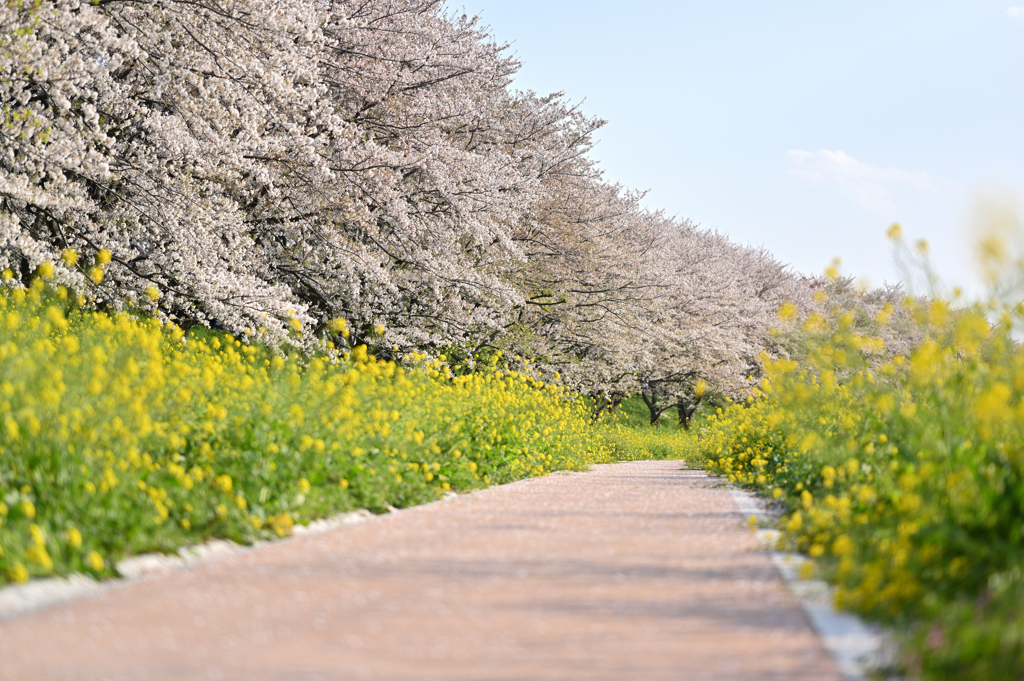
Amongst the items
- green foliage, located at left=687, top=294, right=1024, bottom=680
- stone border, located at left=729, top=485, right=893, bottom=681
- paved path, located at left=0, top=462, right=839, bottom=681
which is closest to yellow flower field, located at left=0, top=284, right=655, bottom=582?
paved path, located at left=0, top=462, right=839, bottom=681

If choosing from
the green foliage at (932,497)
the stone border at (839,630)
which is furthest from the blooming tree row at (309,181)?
the stone border at (839,630)

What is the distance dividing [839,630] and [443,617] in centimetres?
175

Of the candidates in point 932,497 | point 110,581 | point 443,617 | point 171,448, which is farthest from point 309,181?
point 932,497

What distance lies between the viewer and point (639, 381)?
111 ft

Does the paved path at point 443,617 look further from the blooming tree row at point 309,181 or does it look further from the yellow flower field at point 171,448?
the blooming tree row at point 309,181

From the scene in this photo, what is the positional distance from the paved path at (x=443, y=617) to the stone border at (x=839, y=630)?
70 millimetres

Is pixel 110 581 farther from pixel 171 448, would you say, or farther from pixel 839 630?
pixel 839 630

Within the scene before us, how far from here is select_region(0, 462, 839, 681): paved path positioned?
3.56 metres

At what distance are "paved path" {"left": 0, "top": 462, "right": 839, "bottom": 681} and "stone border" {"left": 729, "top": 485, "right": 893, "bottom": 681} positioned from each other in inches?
2.8

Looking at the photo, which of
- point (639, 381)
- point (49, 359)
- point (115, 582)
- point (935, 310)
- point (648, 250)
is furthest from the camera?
point (639, 381)

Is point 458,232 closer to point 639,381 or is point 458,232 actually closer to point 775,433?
point 775,433

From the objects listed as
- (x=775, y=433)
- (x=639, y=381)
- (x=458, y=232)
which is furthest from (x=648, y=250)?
(x=775, y=433)

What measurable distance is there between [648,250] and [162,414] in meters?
24.8

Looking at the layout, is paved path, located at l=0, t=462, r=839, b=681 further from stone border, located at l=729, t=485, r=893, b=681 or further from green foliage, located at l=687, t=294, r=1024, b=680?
green foliage, located at l=687, t=294, r=1024, b=680
